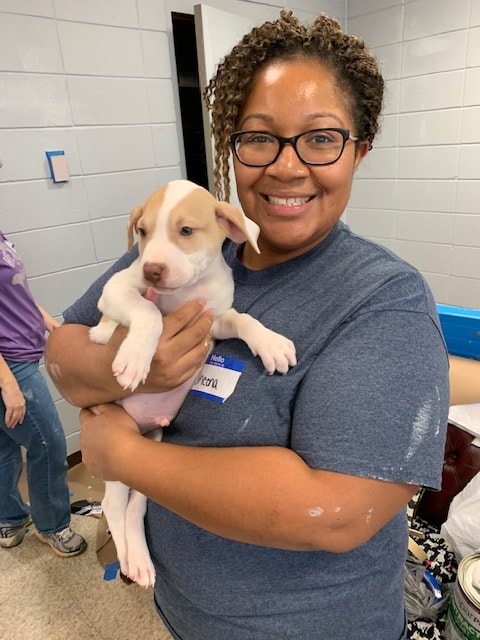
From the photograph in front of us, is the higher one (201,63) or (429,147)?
(201,63)

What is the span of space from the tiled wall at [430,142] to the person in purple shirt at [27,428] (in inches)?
91.8

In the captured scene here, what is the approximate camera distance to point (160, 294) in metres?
1.01

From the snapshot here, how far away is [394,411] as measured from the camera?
64cm

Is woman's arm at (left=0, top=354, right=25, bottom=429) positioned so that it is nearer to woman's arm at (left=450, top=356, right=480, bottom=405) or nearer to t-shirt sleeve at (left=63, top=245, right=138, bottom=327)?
t-shirt sleeve at (left=63, top=245, right=138, bottom=327)

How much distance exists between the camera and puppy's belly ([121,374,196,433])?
0.92 m

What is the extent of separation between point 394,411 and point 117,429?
1.64 ft

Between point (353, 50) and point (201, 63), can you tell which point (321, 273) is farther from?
point (201, 63)

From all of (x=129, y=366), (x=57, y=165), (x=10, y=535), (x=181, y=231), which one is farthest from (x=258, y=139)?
(x=10, y=535)

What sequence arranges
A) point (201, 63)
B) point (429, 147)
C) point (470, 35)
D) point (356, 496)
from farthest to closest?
point (429, 147)
point (470, 35)
point (201, 63)
point (356, 496)

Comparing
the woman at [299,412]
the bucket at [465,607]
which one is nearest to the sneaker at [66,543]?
the woman at [299,412]

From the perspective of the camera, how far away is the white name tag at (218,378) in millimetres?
829

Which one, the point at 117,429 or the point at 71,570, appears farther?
the point at 71,570

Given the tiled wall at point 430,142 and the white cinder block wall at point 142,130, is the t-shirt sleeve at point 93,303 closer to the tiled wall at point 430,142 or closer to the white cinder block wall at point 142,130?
the white cinder block wall at point 142,130

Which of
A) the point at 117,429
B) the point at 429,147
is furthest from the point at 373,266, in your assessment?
the point at 429,147
